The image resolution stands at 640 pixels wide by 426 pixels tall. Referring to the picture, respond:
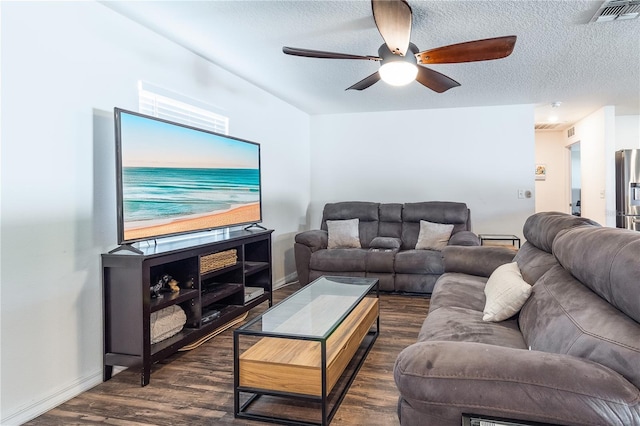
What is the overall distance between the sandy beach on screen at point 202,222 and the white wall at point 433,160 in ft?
7.81

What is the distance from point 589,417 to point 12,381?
2.44m

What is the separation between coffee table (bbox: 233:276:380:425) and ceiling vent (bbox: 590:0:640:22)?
245 cm

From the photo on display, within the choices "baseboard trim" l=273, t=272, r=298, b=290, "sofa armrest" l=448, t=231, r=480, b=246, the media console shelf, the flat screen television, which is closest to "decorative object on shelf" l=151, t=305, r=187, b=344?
the media console shelf

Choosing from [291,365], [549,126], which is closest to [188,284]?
[291,365]

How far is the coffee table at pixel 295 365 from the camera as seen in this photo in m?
1.98

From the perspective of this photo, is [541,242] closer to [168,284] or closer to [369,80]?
[369,80]

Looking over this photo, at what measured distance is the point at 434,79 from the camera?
3.22 m

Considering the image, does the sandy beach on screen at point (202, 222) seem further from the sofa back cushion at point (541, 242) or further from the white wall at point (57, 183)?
the sofa back cushion at point (541, 242)

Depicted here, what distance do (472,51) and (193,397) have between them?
2.68 meters

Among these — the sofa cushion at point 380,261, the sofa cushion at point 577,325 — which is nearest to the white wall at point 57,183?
the sofa cushion at point 577,325

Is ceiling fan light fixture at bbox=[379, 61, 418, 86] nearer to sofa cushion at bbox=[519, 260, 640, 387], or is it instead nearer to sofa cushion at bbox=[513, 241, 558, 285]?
sofa cushion at bbox=[513, 241, 558, 285]

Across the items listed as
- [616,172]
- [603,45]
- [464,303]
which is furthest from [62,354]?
[616,172]

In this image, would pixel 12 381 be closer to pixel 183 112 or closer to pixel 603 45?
pixel 183 112

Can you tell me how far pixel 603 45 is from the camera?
3230 millimetres
